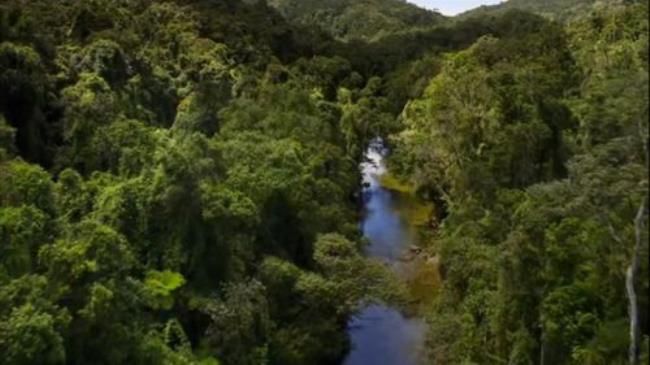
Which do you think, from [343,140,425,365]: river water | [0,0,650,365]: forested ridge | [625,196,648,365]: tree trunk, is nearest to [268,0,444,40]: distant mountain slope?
[0,0,650,365]: forested ridge

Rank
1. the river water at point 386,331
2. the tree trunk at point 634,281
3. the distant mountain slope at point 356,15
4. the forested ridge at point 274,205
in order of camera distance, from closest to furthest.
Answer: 1. the tree trunk at point 634,281
2. the forested ridge at point 274,205
3. the river water at point 386,331
4. the distant mountain slope at point 356,15

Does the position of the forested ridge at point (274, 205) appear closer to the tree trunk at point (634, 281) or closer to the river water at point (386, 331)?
the tree trunk at point (634, 281)

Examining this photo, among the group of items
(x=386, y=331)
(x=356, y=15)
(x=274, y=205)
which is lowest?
(x=386, y=331)

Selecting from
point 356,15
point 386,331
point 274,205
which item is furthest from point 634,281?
point 356,15

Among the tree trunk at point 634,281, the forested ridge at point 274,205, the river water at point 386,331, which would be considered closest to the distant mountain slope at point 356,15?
the forested ridge at point 274,205

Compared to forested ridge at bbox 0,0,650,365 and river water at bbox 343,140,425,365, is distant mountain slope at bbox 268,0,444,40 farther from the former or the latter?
river water at bbox 343,140,425,365

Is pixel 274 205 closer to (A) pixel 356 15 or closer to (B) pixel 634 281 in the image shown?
(B) pixel 634 281

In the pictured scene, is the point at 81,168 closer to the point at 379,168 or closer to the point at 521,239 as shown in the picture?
the point at 521,239
